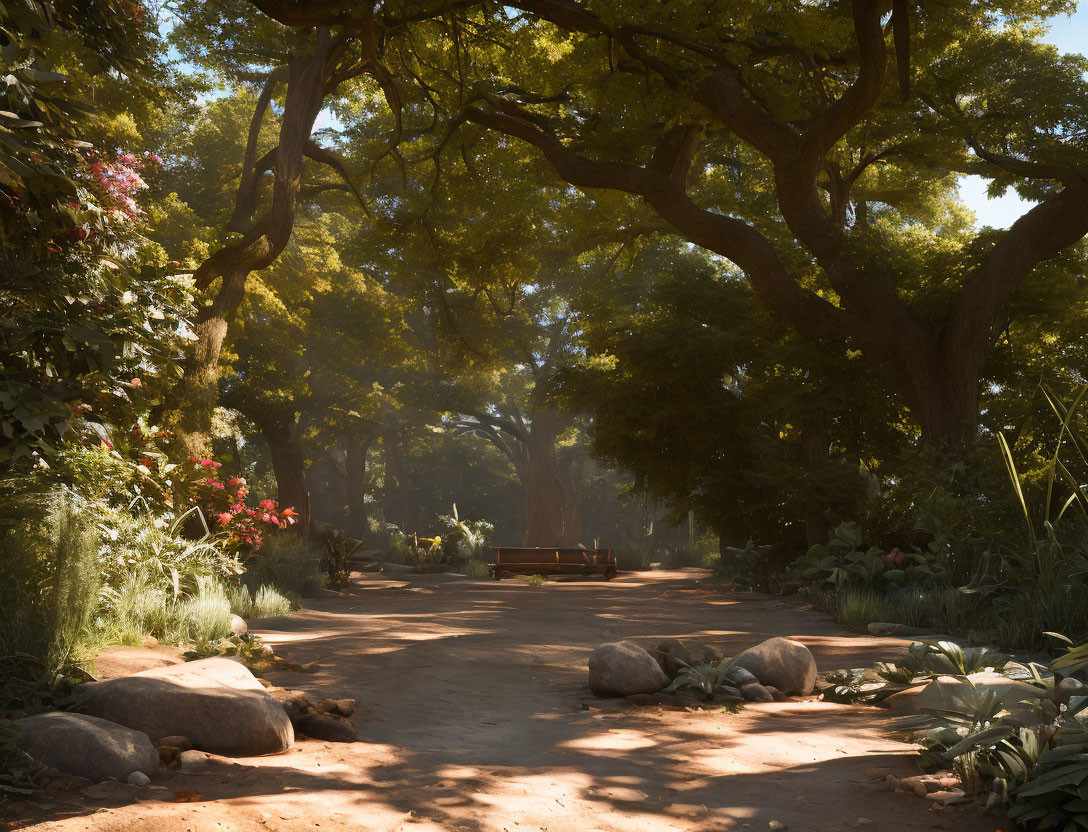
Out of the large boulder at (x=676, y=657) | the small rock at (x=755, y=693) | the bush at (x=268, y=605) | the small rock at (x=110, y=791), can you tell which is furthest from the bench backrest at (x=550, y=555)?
the small rock at (x=110, y=791)

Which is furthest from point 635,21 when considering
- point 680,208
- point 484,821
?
point 484,821

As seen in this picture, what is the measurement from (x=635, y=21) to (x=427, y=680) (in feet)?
26.4

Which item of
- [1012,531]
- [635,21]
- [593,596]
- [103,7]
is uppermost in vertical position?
[635,21]

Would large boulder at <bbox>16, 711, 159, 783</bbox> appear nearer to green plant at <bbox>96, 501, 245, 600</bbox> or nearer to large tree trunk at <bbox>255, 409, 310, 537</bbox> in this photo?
green plant at <bbox>96, 501, 245, 600</bbox>

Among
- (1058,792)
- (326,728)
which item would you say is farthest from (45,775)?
(1058,792)

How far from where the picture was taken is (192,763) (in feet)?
13.4

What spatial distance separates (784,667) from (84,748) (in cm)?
479

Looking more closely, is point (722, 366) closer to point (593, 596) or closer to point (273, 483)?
point (593, 596)

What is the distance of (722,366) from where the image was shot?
16.2 metres

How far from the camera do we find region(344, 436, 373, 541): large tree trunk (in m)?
35.9

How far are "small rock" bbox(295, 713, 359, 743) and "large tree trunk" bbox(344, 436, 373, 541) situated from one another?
99.6 ft

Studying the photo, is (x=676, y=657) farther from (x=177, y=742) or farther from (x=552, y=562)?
(x=552, y=562)

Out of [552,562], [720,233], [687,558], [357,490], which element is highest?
[720,233]

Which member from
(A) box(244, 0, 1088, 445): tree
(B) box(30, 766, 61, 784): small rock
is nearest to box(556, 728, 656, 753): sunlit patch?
(B) box(30, 766, 61, 784): small rock
